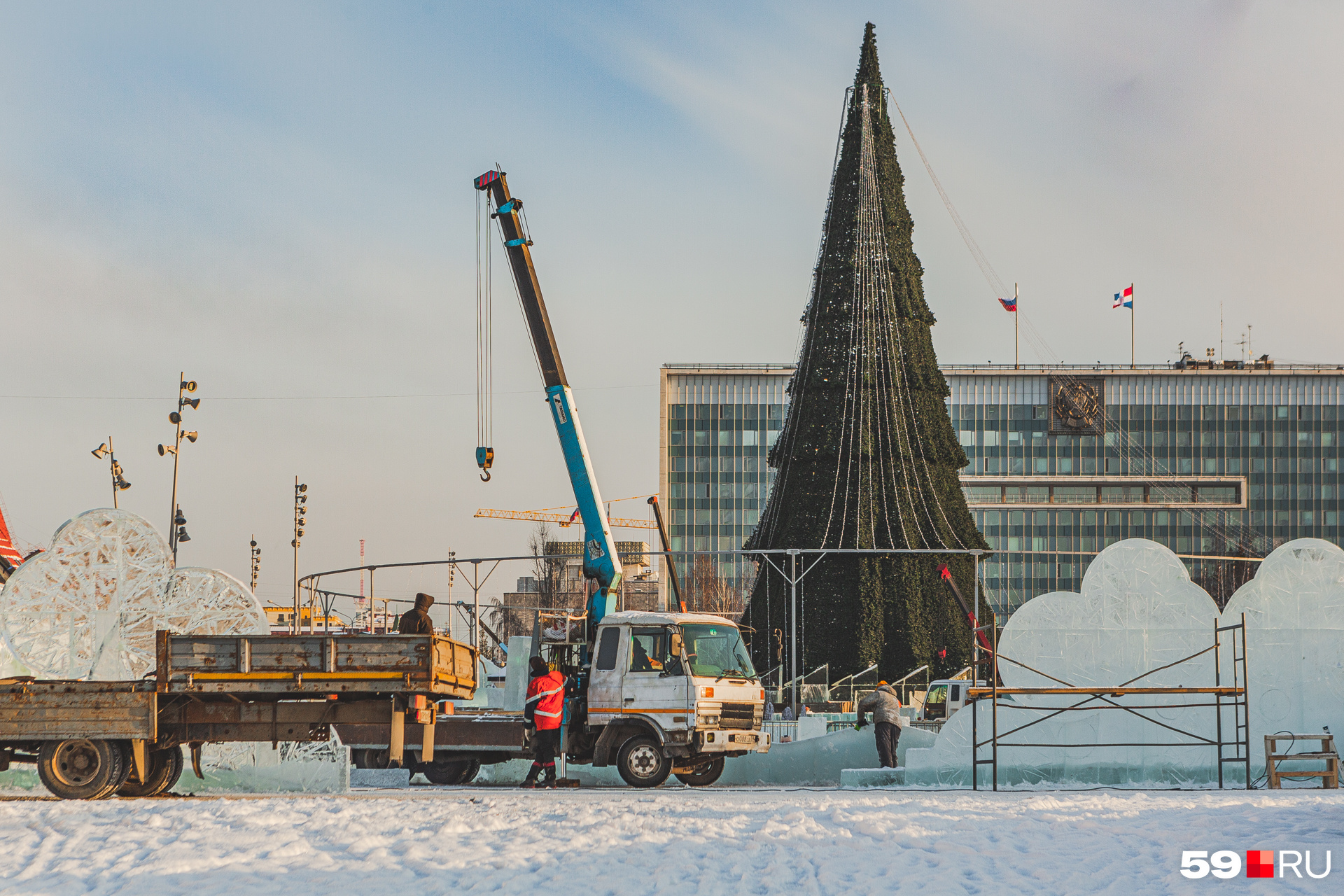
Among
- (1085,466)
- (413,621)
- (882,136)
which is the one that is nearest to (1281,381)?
(1085,466)

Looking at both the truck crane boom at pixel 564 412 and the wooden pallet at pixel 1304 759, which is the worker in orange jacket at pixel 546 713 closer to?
the truck crane boom at pixel 564 412

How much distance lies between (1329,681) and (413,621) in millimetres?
13271

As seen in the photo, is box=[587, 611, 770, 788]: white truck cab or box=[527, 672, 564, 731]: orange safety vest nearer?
box=[527, 672, 564, 731]: orange safety vest

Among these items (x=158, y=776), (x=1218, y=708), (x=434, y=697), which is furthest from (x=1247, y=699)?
(x=158, y=776)

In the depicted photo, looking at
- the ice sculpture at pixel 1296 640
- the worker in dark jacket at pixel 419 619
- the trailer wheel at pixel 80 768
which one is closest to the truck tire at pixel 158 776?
the trailer wheel at pixel 80 768

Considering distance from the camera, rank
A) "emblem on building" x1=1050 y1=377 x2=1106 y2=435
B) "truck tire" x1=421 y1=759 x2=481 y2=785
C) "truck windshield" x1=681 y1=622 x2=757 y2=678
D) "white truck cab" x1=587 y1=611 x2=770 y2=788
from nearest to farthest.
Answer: "white truck cab" x1=587 y1=611 x2=770 y2=788 < "truck windshield" x1=681 y1=622 x2=757 y2=678 < "truck tire" x1=421 y1=759 x2=481 y2=785 < "emblem on building" x1=1050 y1=377 x2=1106 y2=435

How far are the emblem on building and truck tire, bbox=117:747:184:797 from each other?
306 ft

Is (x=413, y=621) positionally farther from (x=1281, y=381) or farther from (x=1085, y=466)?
(x=1281, y=381)

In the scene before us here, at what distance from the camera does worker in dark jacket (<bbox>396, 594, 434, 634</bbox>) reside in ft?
54.0

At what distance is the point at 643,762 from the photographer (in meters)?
17.8

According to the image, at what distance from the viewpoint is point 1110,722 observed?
19.1m

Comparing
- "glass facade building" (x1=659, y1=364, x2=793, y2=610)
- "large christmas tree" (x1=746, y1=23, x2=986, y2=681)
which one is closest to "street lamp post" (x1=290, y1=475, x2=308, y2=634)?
"large christmas tree" (x1=746, y1=23, x2=986, y2=681)

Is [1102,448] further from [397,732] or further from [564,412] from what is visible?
[397,732]

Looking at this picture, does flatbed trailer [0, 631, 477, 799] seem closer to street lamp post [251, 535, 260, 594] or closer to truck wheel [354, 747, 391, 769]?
truck wheel [354, 747, 391, 769]
